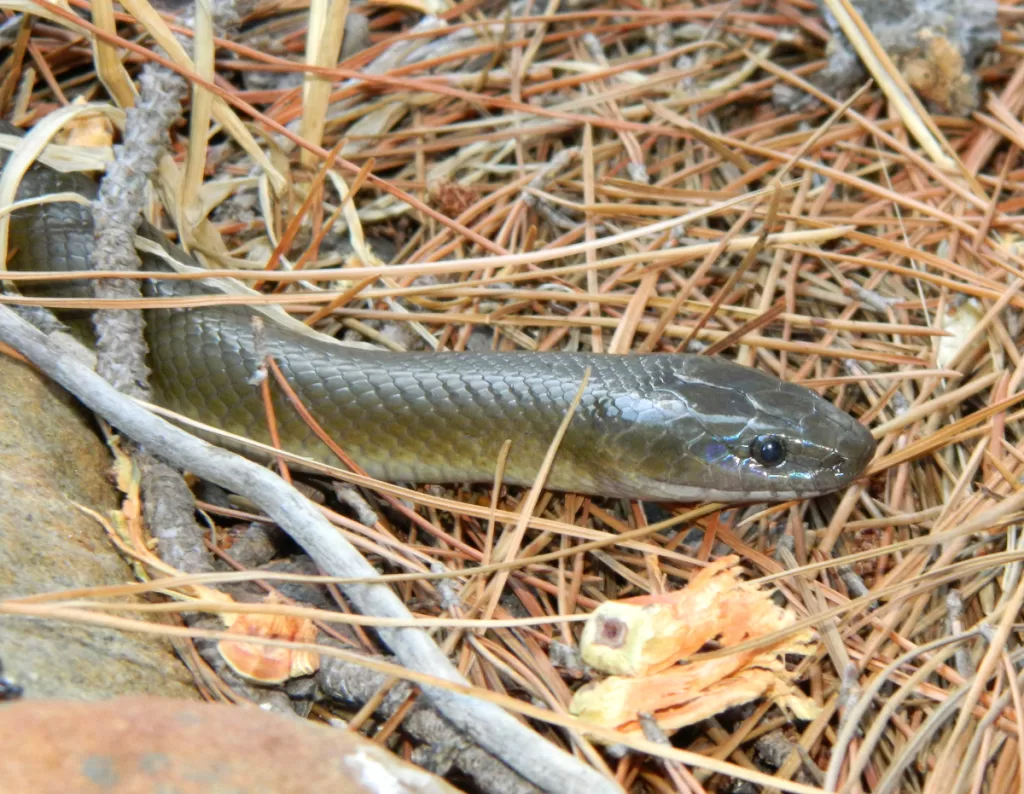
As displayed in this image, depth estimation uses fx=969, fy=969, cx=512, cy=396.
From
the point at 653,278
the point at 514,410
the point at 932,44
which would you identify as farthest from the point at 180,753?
the point at 932,44

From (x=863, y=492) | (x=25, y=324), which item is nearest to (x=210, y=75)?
(x=25, y=324)

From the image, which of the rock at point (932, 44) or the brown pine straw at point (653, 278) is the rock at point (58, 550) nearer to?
the brown pine straw at point (653, 278)

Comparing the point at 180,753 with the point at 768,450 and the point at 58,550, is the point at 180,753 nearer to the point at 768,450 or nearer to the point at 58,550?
the point at 58,550

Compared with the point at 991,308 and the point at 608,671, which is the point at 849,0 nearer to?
the point at 991,308

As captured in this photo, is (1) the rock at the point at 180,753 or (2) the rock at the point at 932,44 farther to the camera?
(2) the rock at the point at 932,44

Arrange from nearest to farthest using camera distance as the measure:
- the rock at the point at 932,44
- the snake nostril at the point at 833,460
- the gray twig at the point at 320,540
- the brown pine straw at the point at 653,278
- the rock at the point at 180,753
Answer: the rock at the point at 180,753, the gray twig at the point at 320,540, the brown pine straw at the point at 653,278, the snake nostril at the point at 833,460, the rock at the point at 932,44

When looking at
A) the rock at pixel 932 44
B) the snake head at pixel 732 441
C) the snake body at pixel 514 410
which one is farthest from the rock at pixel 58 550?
the rock at pixel 932 44

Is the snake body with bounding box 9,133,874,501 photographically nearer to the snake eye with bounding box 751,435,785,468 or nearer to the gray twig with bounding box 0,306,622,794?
the snake eye with bounding box 751,435,785,468

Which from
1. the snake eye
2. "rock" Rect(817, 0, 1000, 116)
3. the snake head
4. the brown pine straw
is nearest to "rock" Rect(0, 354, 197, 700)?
the brown pine straw
